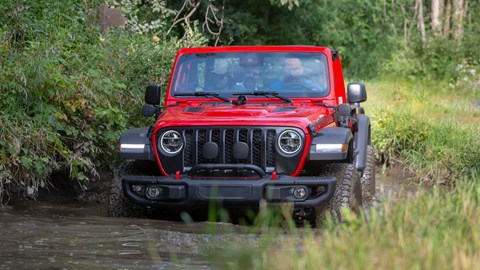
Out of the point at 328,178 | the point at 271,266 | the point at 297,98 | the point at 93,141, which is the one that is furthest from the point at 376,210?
the point at 93,141

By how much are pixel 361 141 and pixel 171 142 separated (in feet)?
8.48

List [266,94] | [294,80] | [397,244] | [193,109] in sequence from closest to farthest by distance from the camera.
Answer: [397,244] → [193,109] → [266,94] → [294,80]

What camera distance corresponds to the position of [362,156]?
1079 centimetres

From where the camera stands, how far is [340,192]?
8875 millimetres

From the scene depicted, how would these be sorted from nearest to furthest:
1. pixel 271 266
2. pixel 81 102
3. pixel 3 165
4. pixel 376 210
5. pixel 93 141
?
1. pixel 271 266
2. pixel 376 210
3. pixel 3 165
4. pixel 81 102
5. pixel 93 141

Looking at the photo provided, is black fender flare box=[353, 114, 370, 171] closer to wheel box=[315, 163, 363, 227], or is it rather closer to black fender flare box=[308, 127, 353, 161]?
wheel box=[315, 163, 363, 227]

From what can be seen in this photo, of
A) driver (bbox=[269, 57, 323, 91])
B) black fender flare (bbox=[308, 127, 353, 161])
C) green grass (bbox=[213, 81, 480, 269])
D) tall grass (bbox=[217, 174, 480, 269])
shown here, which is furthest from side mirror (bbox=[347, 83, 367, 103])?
tall grass (bbox=[217, 174, 480, 269])

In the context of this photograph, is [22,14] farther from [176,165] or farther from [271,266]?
[271,266]

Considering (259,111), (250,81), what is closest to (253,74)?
(250,81)

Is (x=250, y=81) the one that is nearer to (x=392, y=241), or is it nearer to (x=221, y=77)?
(x=221, y=77)

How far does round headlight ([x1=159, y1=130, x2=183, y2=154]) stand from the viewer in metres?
8.97

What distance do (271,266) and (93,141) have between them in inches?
262

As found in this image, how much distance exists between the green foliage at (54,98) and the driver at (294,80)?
1.68 m

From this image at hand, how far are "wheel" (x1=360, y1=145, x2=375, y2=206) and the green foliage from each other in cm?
243
